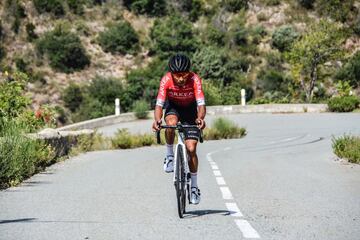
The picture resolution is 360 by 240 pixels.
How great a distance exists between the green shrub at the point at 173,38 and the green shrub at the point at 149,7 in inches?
234

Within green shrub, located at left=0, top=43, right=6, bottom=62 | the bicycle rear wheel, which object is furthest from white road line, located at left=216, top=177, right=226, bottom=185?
green shrub, located at left=0, top=43, right=6, bottom=62

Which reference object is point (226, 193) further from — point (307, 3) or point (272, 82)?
point (307, 3)

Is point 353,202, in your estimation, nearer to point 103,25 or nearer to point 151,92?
point 151,92

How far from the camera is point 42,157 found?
47.3 feet

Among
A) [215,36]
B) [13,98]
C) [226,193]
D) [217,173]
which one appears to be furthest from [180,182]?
[215,36]

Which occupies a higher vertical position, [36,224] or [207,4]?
[207,4]

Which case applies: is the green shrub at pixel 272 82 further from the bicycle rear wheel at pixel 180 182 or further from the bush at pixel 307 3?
the bicycle rear wheel at pixel 180 182

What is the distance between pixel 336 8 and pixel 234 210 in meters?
65.7

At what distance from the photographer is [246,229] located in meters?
7.15

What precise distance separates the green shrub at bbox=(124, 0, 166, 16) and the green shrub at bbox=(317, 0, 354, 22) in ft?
57.2

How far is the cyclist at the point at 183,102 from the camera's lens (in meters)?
8.12

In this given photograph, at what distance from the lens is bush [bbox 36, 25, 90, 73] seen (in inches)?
2432

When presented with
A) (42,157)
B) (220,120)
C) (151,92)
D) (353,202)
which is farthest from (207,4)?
(353,202)

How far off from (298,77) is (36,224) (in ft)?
153
